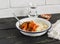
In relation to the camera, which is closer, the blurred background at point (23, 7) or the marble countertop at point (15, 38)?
the marble countertop at point (15, 38)

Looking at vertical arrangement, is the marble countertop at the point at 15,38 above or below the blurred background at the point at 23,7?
below

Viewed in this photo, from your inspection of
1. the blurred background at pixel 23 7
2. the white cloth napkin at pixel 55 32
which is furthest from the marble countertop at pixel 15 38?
the blurred background at pixel 23 7

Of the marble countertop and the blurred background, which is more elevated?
the blurred background

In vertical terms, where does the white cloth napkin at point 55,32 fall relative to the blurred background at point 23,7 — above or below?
below

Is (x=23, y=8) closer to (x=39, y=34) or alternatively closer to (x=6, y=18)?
(x=6, y=18)

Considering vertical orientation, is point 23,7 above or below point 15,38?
above

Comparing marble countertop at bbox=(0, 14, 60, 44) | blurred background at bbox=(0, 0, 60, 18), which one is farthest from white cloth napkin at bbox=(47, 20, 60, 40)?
blurred background at bbox=(0, 0, 60, 18)

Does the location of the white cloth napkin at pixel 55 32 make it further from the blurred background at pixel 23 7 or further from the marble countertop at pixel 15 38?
the blurred background at pixel 23 7

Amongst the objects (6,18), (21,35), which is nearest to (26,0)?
(6,18)

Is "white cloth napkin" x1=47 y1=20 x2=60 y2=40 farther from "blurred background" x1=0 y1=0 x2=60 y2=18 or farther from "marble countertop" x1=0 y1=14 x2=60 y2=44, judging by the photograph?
"blurred background" x1=0 y1=0 x2=60 y2=18

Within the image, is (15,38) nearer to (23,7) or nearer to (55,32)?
(55,32)

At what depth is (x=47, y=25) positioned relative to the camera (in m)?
1.07

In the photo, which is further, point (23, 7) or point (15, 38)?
point (23, 7)

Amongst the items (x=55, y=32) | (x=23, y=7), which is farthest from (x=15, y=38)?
(x=23, y=7)
